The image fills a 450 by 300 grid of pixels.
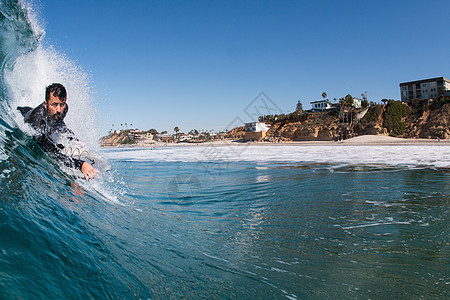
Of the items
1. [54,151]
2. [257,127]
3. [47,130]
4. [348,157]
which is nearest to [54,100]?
[47,130]

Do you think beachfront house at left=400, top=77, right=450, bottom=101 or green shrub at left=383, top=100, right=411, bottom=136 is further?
beachfront house at left=400, top=77, right=450, bottom=101

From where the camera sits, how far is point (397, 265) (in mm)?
2979

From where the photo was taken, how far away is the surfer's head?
3783mm

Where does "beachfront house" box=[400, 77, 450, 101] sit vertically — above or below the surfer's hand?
above

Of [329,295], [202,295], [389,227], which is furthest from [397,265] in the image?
[202,295]

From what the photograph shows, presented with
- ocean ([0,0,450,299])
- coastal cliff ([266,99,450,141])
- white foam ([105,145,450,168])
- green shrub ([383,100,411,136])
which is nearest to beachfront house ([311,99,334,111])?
coastal cliff ([266,99,450,141])

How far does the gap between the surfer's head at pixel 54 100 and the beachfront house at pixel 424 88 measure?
312ft

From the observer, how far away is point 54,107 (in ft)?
12.5

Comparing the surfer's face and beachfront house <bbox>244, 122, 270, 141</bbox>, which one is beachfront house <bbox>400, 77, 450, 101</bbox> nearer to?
beachfront house <bbox>244, 122, 270, 141</bbox>

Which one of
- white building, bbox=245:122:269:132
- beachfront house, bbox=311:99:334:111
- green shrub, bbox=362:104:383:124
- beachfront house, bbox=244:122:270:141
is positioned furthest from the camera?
beachfront house, bbox=311:99:334:111

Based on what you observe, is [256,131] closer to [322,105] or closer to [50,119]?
[322,105]

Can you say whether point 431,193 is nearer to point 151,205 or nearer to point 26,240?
point 151,205

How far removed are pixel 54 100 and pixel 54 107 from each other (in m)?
0.10

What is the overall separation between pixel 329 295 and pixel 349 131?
6854cm
